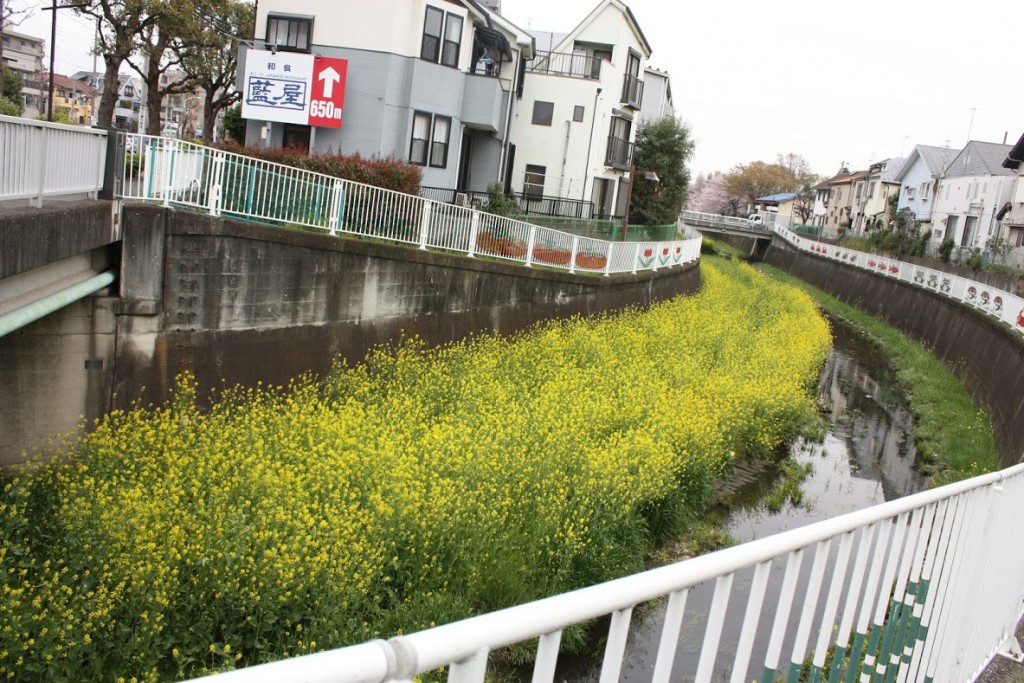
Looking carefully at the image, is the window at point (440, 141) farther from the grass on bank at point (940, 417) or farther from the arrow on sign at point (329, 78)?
the grass on bank at point (940, 417)

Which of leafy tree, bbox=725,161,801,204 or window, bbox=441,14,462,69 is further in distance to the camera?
leafy tree, bbox=725,161,801,204

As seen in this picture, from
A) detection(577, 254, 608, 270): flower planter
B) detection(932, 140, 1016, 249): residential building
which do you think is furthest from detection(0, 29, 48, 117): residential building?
detection(932, 140, 1016, 249): residential building

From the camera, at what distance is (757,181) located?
3720 inches

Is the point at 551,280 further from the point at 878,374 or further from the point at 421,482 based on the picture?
the point at 878,374

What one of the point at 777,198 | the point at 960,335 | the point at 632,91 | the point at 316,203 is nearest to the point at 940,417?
the point at 960,335

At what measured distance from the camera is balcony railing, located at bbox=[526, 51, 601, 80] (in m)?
29.8

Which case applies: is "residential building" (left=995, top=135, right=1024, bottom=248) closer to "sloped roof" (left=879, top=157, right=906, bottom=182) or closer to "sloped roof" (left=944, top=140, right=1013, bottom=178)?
"sloped roof" (left=944, top=140, right=1013, bottom=178)

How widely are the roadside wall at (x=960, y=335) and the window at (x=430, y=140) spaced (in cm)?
1419

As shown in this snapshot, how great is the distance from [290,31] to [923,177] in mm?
48528

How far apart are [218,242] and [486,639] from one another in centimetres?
957

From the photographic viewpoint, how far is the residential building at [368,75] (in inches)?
797

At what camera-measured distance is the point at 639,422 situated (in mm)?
11602

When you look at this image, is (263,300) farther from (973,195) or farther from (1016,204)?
(973,195)

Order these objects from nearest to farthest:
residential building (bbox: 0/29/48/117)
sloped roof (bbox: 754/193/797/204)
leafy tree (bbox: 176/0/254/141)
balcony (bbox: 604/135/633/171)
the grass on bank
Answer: the grass on bank → leafy tree (bbox: 176/0/254/141) → balcony (bbox: 604/135/633/171) → residential building (bbox: 0/29/48/117) → sloped roof (bbox: 754/193/797/204)
